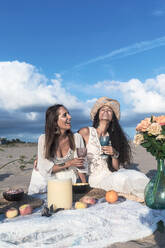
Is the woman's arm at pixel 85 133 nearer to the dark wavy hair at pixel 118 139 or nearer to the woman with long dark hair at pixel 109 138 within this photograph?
the woman with long dark hair at pixel 109 138

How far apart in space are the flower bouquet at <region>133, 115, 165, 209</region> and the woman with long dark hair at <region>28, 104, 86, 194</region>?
4.37 feet

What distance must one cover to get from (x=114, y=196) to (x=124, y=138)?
2688 millimetres

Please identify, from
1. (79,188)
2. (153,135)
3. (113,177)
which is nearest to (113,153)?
(113,177)

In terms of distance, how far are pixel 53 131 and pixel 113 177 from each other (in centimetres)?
114

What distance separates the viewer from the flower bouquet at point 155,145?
282cm

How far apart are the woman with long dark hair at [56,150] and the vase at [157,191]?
4.33 ft

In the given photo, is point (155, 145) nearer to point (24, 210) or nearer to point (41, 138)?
point (24, 210)

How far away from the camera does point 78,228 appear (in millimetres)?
2611

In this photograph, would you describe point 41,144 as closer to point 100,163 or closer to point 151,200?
point 100,163

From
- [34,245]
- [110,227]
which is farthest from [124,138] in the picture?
[34,245]

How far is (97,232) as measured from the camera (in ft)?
8.74

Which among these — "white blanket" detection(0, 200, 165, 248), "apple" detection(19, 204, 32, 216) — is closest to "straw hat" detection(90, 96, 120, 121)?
"white blanket" detection(0, 200, 165, 248)

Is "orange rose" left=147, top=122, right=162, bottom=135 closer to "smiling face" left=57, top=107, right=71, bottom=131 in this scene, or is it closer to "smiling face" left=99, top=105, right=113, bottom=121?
"smiling face" left=57, top=107, right=71, bottom=131

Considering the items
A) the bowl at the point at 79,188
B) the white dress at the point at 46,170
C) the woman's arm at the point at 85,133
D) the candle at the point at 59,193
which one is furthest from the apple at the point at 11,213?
the woman's arm at the point at 85,133
